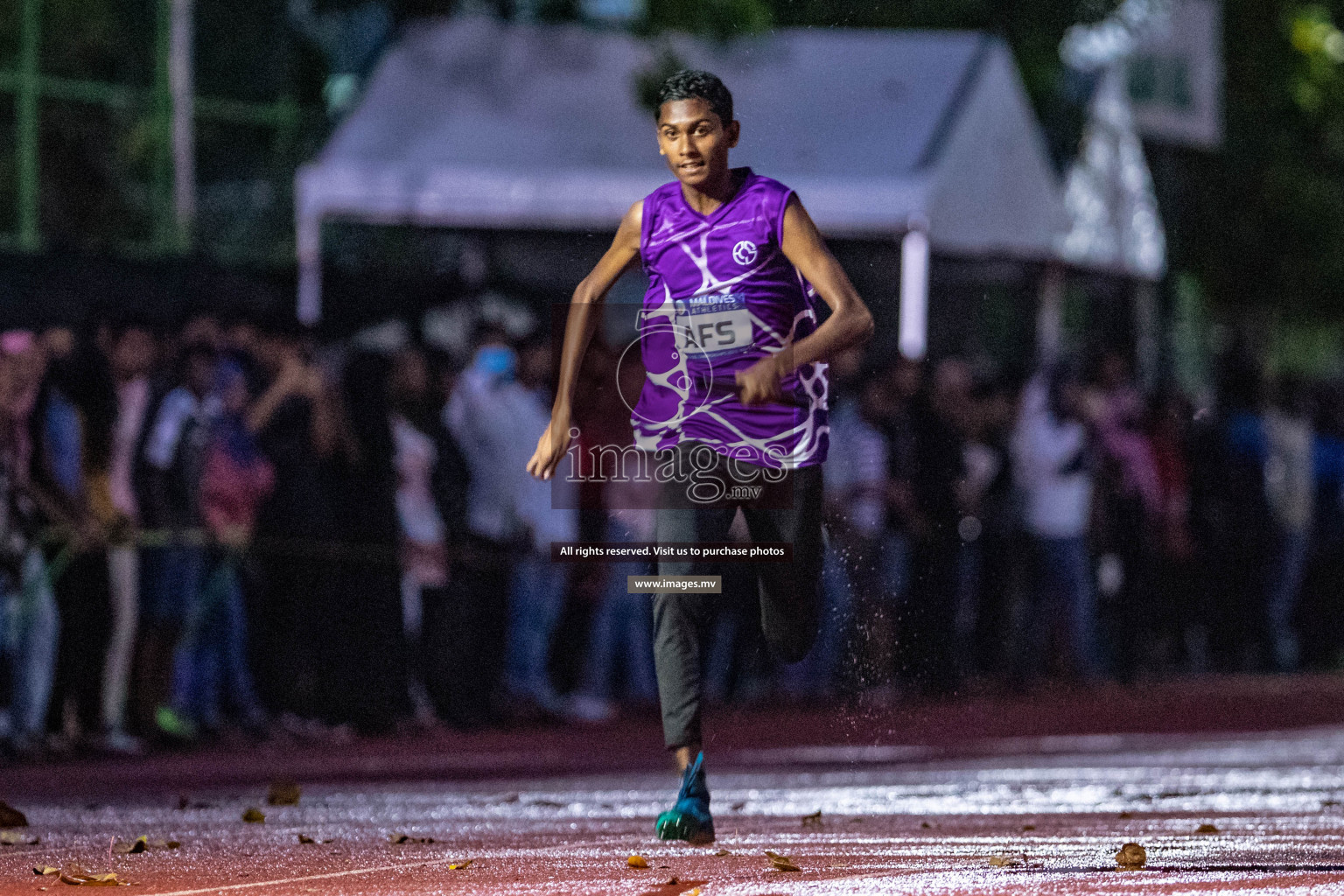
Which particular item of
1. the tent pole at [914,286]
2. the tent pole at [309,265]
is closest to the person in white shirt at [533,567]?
the tent pole at [309,265]

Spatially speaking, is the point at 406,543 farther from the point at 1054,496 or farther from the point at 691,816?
the point at 691,816

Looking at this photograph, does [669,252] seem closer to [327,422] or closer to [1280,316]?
[327,422]

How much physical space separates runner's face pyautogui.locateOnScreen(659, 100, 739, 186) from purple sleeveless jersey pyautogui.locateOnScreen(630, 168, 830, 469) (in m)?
0.10

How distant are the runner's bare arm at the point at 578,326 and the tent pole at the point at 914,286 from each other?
35.1ft

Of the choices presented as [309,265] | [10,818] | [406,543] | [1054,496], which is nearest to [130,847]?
[10,818]

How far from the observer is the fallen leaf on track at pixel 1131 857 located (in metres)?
7.03

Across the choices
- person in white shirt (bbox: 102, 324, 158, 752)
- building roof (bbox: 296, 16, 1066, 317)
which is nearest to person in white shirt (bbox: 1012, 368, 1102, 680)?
building roof (bbox: 296, 16, 1066, 317)

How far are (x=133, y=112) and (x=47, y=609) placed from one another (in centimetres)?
644

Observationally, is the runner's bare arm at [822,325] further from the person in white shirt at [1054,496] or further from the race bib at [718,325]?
the person in white shirt at [1054,496]

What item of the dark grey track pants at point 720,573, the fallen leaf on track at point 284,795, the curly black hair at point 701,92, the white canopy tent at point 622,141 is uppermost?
the white canopy tent at point 622,141

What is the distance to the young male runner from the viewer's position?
23.8ft

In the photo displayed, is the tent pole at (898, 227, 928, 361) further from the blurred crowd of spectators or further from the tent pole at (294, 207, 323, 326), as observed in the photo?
the tent pole at (294, 207, 323, 326)

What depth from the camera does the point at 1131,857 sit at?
7086 mm

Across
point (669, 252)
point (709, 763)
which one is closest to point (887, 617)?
point (709, 763)
